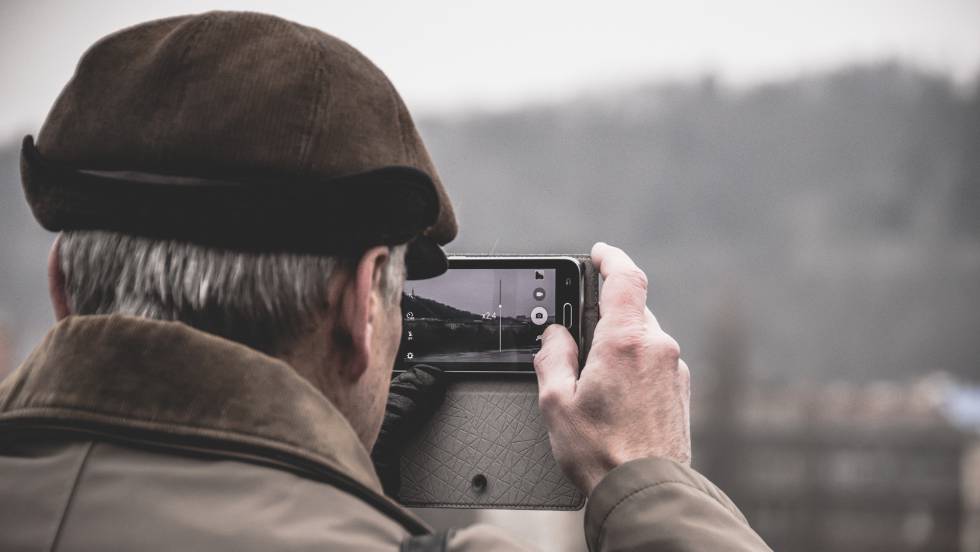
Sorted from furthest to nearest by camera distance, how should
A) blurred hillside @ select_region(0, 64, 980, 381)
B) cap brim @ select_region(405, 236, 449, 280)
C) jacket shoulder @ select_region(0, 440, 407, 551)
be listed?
blurred hillside @ select_region(0, 64, 980, 381)
cap brim @ select_region(405, 236, 449, 280)
jacket shoulder @ select_region(0, 440, 407, 551)

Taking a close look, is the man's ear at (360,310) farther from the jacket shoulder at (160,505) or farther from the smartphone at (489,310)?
the smartphone at (489,310)

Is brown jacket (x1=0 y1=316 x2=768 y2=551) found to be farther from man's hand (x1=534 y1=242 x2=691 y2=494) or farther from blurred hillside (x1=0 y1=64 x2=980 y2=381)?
blurred hillside (x1=0 y1=64 x2=980 y2=381)

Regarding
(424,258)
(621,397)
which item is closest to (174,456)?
(424,258)

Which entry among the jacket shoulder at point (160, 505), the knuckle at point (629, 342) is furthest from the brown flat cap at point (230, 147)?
the knuckle at point (629, 342)

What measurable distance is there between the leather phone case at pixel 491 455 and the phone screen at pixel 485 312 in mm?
26

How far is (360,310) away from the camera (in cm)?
54

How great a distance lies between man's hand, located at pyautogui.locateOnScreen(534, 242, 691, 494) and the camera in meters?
0.71

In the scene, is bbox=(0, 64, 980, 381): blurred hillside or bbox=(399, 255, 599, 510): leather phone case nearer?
bbox=(399, 255, 599, 510): leather phone case

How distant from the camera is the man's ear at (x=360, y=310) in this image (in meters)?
0.54

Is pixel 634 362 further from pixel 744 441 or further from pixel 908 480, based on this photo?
pixel 908 480

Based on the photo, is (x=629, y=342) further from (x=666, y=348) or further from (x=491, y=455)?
(x=491, y=455)

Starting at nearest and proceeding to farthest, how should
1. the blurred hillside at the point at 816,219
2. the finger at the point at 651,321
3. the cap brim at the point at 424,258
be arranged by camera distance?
the cap brim at the point at 424,258, the finger at the point at 651,321, the blurred hillside at the point at 816,219

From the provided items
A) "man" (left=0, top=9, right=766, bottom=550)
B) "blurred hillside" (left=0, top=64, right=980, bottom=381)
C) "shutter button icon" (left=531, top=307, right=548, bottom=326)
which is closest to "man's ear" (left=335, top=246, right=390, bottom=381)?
"man" (left=0, top=9, right=766, bottom=550)

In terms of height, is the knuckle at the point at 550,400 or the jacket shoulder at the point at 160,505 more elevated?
the jacket shoulder at the point at 160,505
